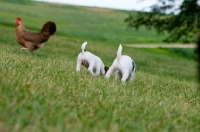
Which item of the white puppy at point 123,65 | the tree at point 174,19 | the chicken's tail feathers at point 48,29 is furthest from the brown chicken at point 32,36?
the tree at point 174,19

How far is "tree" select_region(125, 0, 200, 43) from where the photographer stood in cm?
2148

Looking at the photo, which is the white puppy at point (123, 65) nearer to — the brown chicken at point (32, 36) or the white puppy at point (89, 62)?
the white puppy at point (89, 62)

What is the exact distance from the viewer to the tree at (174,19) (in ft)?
70.5

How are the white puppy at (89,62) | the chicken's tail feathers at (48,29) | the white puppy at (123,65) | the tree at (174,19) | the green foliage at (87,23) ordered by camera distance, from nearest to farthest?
the white puppy at (123,65), the white puppy at (89,62), the chicken's tail feathers at (48,29), the tree at (174,19), the green foliage at (87,23)

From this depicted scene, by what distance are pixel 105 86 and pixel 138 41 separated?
43.9m

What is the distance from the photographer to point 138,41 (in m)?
49.6

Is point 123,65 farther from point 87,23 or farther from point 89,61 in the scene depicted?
point 87,23

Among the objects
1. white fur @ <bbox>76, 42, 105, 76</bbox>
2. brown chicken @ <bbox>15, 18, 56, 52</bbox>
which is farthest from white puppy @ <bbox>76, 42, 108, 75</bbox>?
brown chicken @ <bbox>15, 18, 56, 52</bbox>

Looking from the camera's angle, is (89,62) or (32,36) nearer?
(89,62)

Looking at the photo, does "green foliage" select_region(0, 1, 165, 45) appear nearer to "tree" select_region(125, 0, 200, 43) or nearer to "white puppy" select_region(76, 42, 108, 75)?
"tree" select_region(125, 0, 200, 43)

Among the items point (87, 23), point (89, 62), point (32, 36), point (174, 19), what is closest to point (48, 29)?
point (32, 36)

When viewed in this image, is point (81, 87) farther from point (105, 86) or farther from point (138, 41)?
point (138, 41)

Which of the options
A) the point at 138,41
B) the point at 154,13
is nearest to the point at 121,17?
the point at 138,41

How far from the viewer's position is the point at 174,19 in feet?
74.6
